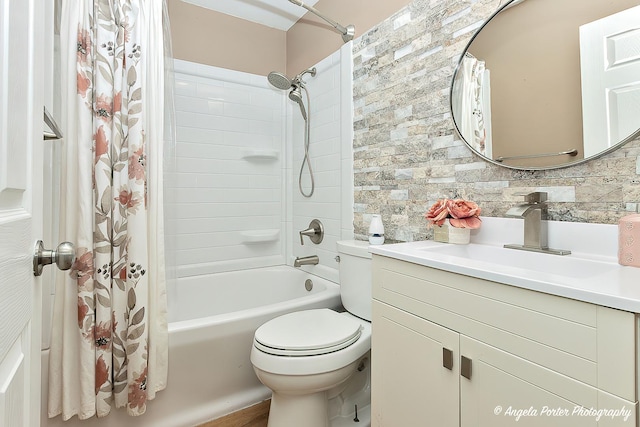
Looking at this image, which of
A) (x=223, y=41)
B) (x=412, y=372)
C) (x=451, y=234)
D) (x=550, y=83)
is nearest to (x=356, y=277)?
(x=451, y=234)

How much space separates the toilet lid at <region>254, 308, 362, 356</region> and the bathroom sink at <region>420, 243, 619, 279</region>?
0.50 meters

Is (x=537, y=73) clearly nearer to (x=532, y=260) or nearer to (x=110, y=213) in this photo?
(x=532, y=260)

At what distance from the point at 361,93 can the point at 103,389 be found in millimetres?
1839

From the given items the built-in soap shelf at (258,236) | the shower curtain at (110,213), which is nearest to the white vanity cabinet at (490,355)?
the shower curtain at (110,213)

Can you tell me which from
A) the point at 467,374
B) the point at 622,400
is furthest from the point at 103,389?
the point at 622,400

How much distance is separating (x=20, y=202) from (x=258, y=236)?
190 cm

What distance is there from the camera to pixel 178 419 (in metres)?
1.46

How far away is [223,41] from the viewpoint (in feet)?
7.59

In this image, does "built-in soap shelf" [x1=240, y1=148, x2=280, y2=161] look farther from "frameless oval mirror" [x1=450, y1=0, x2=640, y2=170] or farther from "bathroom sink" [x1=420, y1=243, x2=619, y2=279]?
"bathroom sink" [x1=420, y1=243, x2=619, y2=279]

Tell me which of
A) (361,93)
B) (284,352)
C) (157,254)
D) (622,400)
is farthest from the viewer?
(361,93)

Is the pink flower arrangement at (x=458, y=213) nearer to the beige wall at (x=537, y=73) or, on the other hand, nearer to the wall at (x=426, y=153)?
the wall at (x=426, y=153)

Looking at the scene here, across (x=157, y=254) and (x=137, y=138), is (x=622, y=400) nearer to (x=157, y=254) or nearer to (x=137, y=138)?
(x=157, y=254)

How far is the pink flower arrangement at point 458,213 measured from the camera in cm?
117

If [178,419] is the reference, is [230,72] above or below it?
above
